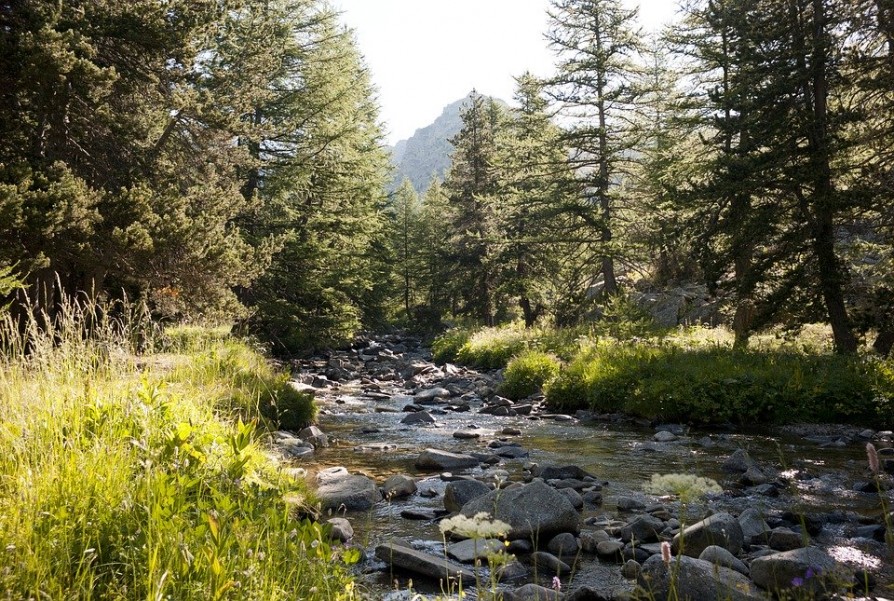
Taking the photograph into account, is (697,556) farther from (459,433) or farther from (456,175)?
(456,175)

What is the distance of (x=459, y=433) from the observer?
10.5 metres

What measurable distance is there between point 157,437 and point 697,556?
428cm

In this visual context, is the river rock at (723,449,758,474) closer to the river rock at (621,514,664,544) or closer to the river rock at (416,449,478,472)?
the river rock at (621,514,664,544)

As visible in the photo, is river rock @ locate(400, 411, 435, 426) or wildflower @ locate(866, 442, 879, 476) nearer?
wildflower @ locate(866, 442, 879, 476)

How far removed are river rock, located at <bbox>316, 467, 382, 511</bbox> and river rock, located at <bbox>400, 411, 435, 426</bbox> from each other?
487cm

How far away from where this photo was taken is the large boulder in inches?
211

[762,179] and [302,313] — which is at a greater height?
[762,179]

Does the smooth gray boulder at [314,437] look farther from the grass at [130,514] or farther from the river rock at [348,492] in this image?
Answer: the grass at [130,514]

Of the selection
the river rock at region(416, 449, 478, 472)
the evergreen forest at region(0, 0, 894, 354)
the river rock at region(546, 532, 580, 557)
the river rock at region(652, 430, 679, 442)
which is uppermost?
the evergreen forest at region(0, 0, 894, 354)

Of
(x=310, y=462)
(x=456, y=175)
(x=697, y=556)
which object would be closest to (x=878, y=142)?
(x=697, y=556)

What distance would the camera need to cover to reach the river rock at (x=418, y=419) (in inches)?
466

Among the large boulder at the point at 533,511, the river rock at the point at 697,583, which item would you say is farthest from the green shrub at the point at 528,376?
the river rock at the point at 697,583

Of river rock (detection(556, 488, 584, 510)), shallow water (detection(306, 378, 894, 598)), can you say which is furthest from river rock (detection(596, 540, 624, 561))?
river rock (detection(556, 488, 584, 510))

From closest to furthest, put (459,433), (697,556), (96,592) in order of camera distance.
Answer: (96,592)
(697,556)
(459,433)
